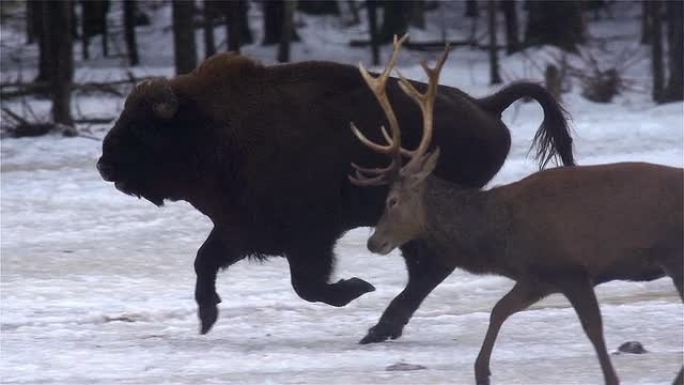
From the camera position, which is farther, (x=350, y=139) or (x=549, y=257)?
(x=350, y=139)

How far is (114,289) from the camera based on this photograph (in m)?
10.2

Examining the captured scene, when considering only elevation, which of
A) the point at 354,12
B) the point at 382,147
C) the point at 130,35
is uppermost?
the point at 382,147

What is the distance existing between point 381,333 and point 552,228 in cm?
180

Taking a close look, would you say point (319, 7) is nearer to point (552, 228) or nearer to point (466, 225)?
point (466, 225)

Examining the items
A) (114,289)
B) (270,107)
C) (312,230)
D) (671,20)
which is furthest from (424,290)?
(671,20)

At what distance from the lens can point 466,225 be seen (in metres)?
6.83

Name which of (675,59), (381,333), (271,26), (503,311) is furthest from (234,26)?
(503,311)

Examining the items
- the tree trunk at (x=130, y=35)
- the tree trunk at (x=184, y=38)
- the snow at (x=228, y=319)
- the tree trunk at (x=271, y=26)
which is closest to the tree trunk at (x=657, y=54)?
the tree trunk at (x=184, y=38)

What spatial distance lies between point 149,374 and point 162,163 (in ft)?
4.95

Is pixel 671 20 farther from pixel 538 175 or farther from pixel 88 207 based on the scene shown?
pixel 538 175

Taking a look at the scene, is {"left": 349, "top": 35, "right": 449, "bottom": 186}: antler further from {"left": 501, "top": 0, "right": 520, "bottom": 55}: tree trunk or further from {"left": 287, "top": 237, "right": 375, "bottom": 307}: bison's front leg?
{"left": 501, "top": 0, "right": 520, "bottom": 55}: tree trunk

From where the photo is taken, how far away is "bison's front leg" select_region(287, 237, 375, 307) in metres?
8.23

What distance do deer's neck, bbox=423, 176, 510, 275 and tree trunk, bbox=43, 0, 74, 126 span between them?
1442 cm

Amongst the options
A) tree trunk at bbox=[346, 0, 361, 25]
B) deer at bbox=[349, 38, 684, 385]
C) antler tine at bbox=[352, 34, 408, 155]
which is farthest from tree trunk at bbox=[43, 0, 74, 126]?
tree trunk at bbox=[346, 0, 361, 25]
